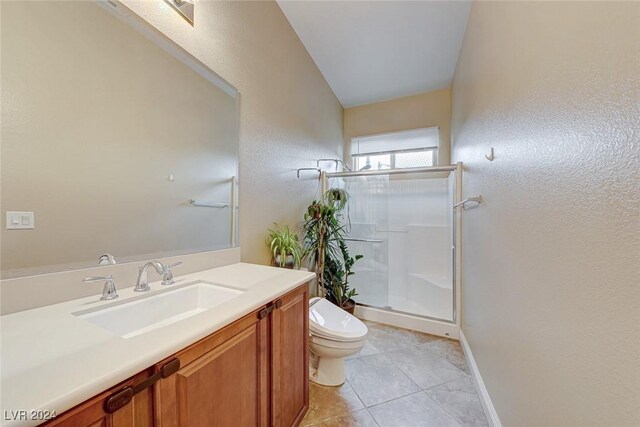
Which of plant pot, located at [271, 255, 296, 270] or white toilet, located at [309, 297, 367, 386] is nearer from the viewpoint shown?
white toilet, located at [309, 297, 367, 386]

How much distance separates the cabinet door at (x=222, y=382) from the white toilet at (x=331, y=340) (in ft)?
1.99

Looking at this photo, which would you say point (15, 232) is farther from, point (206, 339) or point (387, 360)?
point (387, 360)

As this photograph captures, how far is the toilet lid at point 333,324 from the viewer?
1517 millimetres

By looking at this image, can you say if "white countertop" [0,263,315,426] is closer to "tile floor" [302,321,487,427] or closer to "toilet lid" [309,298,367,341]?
"toilet lid" [309,298,367,341]

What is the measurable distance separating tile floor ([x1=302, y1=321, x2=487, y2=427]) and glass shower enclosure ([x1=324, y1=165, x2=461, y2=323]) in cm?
53

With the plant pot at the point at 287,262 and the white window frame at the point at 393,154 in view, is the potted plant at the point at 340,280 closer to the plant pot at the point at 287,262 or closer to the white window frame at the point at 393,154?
the plant pot at the point at 287,262

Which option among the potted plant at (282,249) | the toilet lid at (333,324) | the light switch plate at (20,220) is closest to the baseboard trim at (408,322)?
the toilet lid at (333,324)

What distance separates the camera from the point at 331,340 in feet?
5.01

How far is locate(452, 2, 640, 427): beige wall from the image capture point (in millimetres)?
514

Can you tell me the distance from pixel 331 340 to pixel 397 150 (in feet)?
9.69

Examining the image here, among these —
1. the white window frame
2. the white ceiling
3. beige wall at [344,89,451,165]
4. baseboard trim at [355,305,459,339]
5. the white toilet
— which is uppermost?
the white ceiling

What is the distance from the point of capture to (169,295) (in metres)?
1.02

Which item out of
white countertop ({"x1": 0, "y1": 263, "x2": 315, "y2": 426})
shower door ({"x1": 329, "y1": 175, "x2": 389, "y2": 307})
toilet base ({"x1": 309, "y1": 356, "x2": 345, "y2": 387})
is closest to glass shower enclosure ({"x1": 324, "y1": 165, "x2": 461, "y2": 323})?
shower door ({"x1": 329, "y1": 175, "x2": 389, "y2": 307})

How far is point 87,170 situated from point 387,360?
222 cm
